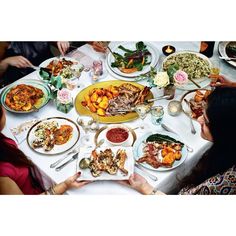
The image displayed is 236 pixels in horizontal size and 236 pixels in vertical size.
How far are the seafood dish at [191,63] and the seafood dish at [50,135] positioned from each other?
0.60 m

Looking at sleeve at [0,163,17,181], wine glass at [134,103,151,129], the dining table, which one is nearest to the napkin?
the dining table

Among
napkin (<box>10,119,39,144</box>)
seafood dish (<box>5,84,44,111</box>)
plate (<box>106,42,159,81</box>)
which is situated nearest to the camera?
napkin (<box>10,119,39,144</box>)

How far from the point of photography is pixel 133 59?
236 cm

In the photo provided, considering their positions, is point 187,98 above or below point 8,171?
above

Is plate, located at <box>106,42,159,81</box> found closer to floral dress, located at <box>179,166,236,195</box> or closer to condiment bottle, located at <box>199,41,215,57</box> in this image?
condiment bottle, located at <box>199,41,215,57</box>

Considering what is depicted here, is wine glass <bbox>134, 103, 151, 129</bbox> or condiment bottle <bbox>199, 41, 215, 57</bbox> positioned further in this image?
condiment bottle <bbox>199, 41, 215, 57</bbox>

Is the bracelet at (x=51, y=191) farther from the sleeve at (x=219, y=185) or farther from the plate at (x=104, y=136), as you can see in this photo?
the sleeve at (x=219, y=185)

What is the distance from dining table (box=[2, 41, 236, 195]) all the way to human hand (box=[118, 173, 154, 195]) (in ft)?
0.06

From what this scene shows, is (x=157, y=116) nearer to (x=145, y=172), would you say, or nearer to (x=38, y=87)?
(x=145, y=172)

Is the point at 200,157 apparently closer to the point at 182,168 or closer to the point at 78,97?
the point at 182,168

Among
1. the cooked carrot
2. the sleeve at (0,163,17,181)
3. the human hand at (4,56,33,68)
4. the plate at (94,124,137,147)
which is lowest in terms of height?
the sleeve at (0,163,17,181)

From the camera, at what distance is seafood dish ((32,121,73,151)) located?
2.01 m

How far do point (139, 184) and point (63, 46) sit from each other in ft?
2.98

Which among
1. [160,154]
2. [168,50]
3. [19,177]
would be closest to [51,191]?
[19,177]
